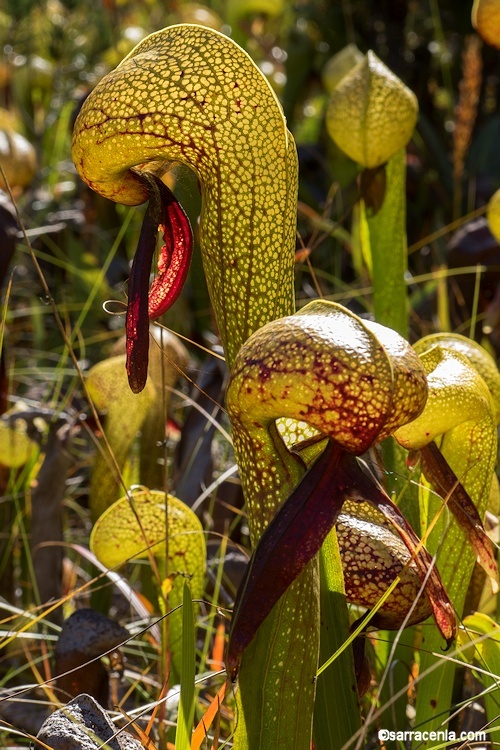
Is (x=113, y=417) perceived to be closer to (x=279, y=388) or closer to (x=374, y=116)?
(x=374, y=116)

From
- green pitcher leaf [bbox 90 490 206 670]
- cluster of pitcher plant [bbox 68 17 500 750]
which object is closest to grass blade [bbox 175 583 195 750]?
cluster of pitcher plant [bbox 68 17 500 750]

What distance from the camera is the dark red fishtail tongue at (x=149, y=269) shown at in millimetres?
861

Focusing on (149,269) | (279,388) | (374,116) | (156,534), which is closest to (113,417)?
(156,534)

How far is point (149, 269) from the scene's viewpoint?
0.88 m

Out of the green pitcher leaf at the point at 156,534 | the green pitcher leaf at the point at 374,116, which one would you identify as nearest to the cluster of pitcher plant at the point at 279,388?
the green pitcher leaf at the point at 156,534

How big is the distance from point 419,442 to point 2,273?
1.25 metres

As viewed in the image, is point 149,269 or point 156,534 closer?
point 149,269

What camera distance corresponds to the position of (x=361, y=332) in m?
0.73

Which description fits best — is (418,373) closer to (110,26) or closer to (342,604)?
(342,604)

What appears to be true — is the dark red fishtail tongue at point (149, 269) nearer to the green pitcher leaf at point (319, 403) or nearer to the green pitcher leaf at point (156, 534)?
the green pitcher leaf at point (319, 403)

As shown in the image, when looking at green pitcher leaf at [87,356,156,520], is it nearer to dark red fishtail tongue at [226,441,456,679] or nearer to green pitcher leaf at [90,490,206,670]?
green pitcher leaf at [90,490,206,670]

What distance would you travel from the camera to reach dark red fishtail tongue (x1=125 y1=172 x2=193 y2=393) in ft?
2.82

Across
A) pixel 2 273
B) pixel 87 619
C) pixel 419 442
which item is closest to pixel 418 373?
pixel 419 442

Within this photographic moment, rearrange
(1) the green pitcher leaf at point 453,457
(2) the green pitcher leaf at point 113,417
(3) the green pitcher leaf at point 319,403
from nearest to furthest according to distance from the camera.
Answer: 1. (3) the green pitcher leaf at point 319,403
2. (1) the green pitcher leaf at point 453,457
3. (2) the green pitcher leaf at point 113,417
